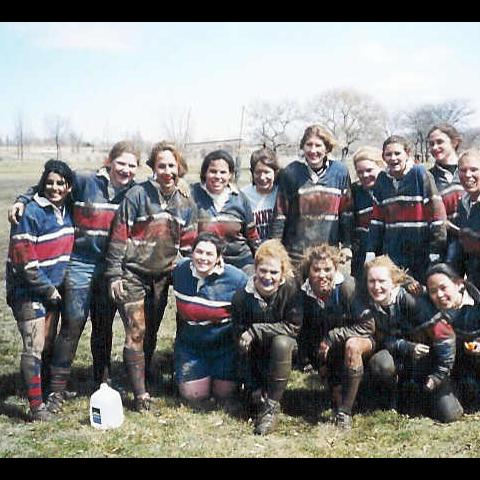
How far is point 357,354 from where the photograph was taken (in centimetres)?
460

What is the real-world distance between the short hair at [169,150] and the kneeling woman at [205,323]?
0.53m

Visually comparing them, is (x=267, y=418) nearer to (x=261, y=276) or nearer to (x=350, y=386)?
(x=350, y=386)

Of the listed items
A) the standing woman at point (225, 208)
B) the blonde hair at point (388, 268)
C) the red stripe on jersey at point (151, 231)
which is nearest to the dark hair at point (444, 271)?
the blonde hair at point (388, 268)

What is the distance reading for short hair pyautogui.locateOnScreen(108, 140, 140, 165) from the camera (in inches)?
191

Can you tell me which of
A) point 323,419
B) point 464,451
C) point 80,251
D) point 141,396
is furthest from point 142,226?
point 464,451

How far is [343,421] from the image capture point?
15.2 feet

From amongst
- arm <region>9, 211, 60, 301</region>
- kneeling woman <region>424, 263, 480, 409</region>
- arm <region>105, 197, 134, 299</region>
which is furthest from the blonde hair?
arm <region>9, 211, 60, 301</region>

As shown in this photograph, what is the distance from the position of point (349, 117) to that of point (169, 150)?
1.90 meters

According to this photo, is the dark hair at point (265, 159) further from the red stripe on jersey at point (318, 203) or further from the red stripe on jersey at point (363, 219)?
the red stripe on jersey at point (363, 219)

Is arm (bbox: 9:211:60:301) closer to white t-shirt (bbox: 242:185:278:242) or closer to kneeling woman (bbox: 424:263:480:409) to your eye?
white t-shirt (bbox: 242:185:278:242)

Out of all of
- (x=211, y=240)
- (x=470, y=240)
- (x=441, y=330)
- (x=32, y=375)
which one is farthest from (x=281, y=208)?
(x=32, y=375)

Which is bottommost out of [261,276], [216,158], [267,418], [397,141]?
[267,418]
